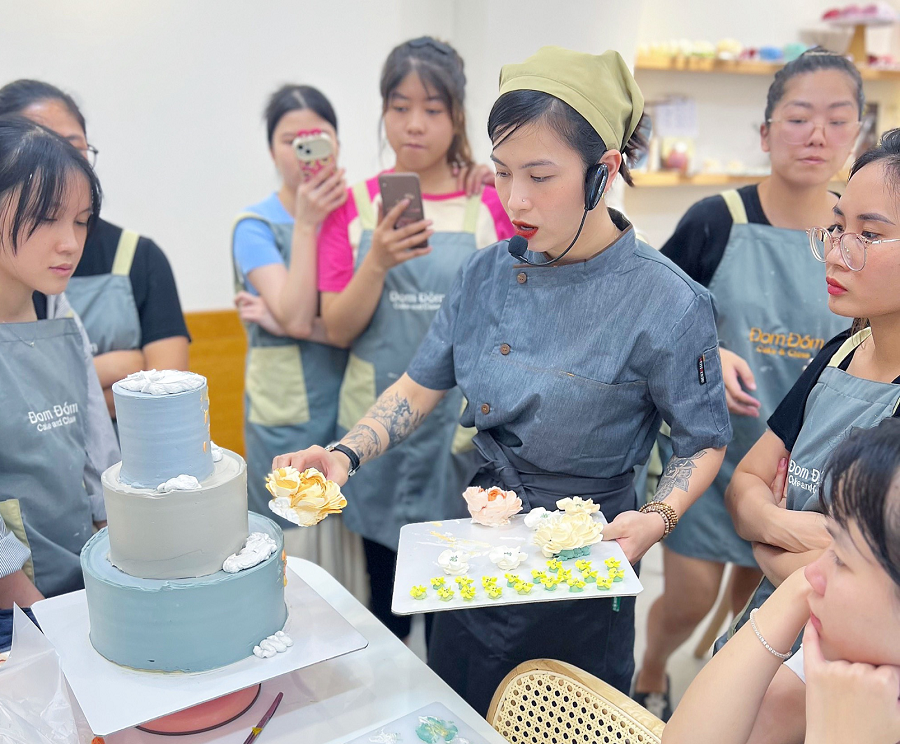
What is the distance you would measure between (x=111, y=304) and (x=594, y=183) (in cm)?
120

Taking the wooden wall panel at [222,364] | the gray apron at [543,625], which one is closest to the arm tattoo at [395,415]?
the gray apron at [543,625]

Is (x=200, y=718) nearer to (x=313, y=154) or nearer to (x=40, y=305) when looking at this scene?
(x=40, y=305)

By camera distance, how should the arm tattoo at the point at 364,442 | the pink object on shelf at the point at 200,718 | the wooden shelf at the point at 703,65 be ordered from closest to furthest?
the pink object on shelf at the point at 200,718, the arm tattoo at the point at 364,442, the wooden shelf at the point at 703,65

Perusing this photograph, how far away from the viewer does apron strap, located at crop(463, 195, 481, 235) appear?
2.21 m

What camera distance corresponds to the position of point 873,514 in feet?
2.78

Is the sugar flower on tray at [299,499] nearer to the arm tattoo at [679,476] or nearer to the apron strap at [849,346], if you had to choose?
the arm tattoo at [679,476]

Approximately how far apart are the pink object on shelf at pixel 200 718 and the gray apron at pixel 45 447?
47cm

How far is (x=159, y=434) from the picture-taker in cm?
114

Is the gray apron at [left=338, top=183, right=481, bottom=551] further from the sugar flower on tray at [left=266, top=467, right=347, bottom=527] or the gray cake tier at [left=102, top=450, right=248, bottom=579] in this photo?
the gray cake tier at [left=102, top=450, right=248, bottom=579]

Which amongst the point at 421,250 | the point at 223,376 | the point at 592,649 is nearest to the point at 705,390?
the point at 592,649

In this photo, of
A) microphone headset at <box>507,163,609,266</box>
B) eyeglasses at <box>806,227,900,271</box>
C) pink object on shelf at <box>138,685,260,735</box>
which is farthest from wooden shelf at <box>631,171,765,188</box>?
pink object on shelf at <box>138,685,260,735</box>

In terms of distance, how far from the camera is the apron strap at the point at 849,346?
1.33m

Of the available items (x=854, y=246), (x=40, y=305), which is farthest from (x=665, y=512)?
(x=40, y=305)

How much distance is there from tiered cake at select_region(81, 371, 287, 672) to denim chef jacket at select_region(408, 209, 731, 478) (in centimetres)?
53
